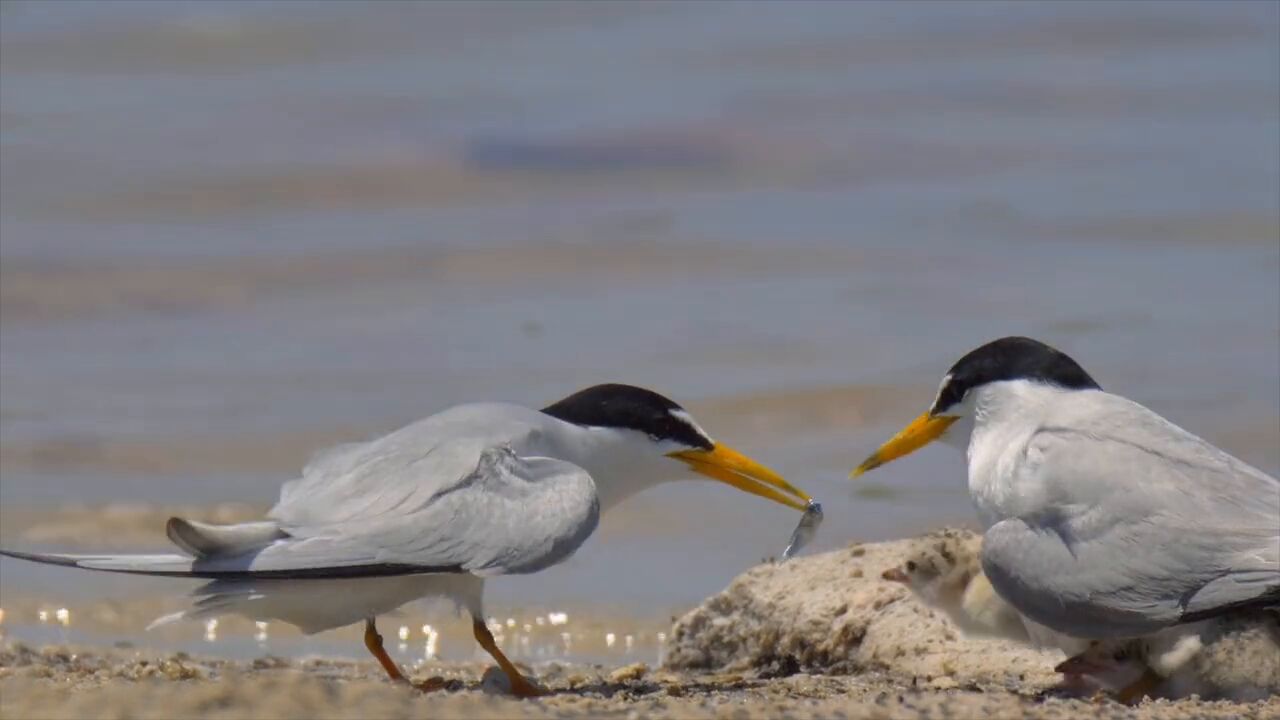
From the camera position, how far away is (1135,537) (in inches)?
246

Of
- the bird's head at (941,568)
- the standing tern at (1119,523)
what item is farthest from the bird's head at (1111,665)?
the bird's head at (941,568)

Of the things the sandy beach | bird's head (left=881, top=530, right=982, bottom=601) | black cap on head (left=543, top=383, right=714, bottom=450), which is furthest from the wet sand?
black cap on head (left=543, top=383, right=714, bottom=450)

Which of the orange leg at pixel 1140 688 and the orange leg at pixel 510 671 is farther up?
the orange leg at pixel 510 671

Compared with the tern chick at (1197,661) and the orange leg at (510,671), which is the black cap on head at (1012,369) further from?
the orange leg at (510,671)

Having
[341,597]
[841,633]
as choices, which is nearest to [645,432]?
[841,633]

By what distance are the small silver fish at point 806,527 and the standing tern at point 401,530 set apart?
33.9 inches

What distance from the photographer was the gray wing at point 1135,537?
611 cm

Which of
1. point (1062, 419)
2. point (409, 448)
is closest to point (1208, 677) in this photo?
point (1062, 419)

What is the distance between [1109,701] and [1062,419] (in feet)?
2.92

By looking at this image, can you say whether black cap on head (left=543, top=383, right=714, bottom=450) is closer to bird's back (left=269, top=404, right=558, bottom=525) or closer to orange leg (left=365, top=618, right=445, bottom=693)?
bird's back (left=269, top=404, right=558, bottom=525)

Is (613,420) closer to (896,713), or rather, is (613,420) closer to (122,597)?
(896,713)

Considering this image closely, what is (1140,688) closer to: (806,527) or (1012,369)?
(1012,369)

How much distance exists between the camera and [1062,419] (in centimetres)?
674

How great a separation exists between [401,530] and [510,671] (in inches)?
20.3
